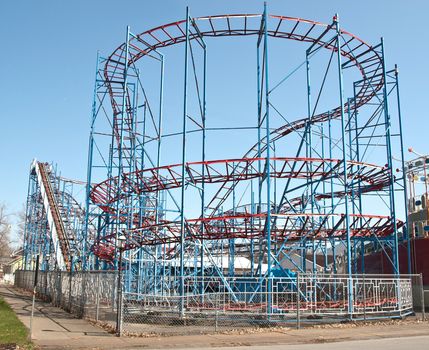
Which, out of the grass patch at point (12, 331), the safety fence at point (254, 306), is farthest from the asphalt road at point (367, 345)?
the grass patch at point (12, 331)

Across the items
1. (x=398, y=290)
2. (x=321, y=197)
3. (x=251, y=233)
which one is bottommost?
(x=398, y=290)

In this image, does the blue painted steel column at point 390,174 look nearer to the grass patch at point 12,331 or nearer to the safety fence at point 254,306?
the safety fence at point 254,306

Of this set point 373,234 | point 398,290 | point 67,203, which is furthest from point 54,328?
point 67,203

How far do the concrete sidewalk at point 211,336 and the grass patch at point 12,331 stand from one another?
1.06ft

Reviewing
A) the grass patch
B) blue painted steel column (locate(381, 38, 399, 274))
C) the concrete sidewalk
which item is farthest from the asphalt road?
blue painted steel column (locate(381, 38, 399, 274))

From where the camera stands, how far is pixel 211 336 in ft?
45.4

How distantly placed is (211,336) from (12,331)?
5579 mm

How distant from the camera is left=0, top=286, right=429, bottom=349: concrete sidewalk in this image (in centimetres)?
1217

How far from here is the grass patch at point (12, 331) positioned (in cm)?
1179

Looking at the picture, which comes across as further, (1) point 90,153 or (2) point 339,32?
(1) point 90,153

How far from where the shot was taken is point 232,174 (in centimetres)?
2017

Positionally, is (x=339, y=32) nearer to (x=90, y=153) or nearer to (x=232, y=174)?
(x=232, y=174)

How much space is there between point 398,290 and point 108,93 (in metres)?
19.1

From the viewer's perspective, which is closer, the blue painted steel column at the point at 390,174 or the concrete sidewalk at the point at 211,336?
the concrete sidewalk at the point at 211,336
